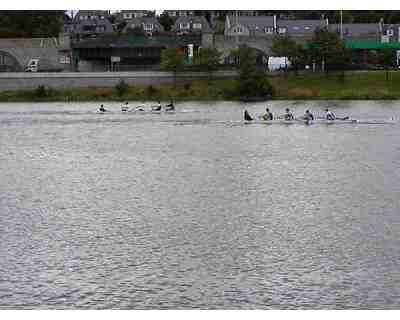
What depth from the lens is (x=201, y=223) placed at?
13.1 metres

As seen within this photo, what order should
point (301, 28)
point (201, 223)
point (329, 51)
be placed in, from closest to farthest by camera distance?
point (201, 223), point (329, 51), point (301, 28)

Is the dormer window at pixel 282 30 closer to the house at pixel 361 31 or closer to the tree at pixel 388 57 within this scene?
the house at pixel 361 31

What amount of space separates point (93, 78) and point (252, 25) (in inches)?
720

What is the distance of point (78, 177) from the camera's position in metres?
18.5

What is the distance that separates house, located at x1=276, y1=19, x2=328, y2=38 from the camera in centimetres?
6241

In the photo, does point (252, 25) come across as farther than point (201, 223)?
Yes

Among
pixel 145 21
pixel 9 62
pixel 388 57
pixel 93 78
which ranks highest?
pixel 145 21

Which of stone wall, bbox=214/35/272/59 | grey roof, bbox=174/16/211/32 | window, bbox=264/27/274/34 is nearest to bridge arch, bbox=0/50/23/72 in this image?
grey roof, bbox=174/16/211/32

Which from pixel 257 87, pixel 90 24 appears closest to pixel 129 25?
pixel 90 24

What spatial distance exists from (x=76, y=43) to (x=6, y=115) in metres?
21.2

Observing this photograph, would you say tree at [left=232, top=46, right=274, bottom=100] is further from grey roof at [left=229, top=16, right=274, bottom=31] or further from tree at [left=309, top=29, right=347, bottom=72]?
grey roof at [left=229, top=16, right=274, bottom=31]

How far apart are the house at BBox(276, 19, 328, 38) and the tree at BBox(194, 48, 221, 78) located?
11.3 m

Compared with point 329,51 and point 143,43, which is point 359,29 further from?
point 143,43
